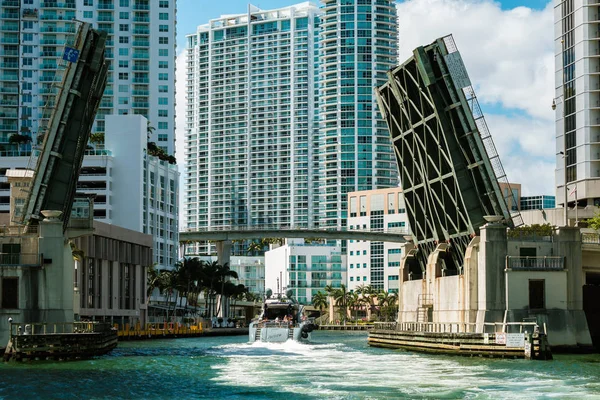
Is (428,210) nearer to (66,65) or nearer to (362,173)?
(66,65)

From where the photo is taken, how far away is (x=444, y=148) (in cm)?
5425

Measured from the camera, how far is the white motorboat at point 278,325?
6234 cm

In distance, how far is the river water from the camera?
1294 inches

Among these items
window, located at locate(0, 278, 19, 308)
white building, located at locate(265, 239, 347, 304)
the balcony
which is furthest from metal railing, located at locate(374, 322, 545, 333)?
white building, located at locate(265, 239, 347, 304)

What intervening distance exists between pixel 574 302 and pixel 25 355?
24.6m

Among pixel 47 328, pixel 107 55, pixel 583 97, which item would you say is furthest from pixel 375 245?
pixel 47 328

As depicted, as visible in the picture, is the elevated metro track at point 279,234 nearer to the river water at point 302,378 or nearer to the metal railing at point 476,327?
the metal railing at point 476,327

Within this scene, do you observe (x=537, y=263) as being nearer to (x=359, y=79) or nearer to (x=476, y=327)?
(x=476, y=327)

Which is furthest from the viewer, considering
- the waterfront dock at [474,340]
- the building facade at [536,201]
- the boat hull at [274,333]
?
the building facade at [536,201]

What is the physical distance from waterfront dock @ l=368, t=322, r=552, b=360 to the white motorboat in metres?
5.65

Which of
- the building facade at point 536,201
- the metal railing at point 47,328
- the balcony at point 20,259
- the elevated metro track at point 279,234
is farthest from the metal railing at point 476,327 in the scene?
the building facade at point 536,201

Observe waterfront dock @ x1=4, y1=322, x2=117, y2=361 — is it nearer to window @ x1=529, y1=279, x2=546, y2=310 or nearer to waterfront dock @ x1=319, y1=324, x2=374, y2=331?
window @ x1=529, y1=279, x2=546, y2=310

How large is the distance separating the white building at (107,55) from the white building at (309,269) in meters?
32.9

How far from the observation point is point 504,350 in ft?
152
